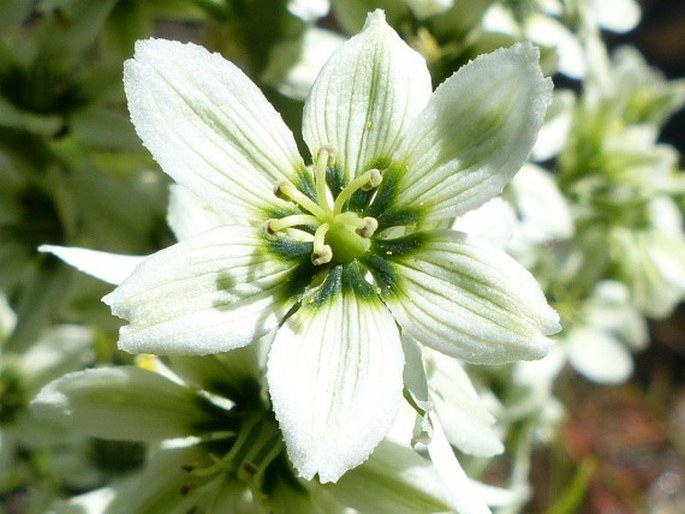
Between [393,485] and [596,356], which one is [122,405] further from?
[596,356]

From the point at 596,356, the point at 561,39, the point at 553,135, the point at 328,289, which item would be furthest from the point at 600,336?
the point at 328,289

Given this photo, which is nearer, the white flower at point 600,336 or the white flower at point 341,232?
the white flower at point 341,232

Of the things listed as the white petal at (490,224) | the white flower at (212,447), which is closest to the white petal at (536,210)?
the white petal at (490,224)

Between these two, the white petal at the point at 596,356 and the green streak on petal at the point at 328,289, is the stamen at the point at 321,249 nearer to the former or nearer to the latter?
the green streak on petal at the point at 328,289

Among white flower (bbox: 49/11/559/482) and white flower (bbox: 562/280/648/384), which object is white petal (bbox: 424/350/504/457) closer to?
white flower (bbox: 49/11/559/482)

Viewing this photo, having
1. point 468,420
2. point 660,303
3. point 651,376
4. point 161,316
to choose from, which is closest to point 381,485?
point 468,420

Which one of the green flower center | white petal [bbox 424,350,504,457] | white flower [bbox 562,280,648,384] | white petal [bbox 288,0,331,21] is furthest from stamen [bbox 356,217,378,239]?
white flower [bbox 562,280,648,384]

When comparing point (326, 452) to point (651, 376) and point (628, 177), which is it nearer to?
point (628, 177)
